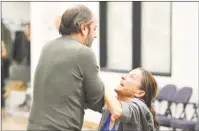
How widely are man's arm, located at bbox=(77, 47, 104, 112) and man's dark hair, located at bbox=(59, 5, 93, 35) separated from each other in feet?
0.38

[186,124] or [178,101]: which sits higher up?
[178,101]

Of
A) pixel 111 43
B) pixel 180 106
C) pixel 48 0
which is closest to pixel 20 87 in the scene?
pixel 48 0

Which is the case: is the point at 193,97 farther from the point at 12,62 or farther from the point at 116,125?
the point at 12,62

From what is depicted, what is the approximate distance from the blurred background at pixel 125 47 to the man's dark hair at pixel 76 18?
3.39 m

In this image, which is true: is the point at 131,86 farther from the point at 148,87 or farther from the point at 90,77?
the point at 90,77

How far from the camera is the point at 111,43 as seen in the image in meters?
6.89

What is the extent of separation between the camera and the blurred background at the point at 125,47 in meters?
5.49

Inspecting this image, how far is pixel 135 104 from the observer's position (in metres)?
2.09

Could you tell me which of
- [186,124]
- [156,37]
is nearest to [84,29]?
[186,124]

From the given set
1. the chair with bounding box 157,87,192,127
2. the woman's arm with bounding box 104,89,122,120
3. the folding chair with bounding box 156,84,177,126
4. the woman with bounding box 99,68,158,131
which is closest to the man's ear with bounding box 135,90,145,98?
the woman with bounding box 99,68,158,131

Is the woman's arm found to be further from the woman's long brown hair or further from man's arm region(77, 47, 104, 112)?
the woman's long brown hair

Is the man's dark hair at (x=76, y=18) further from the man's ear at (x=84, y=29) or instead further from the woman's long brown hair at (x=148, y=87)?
the woman's long brown hair at (x=148, y=87)

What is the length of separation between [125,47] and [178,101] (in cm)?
158

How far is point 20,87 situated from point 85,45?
22.2 ft
